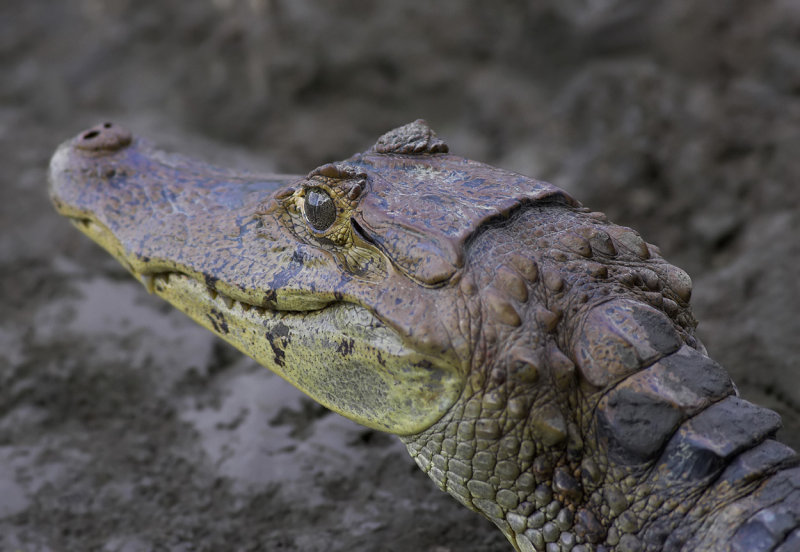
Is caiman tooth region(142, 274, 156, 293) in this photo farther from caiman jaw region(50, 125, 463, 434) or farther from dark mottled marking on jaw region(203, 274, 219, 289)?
dark mottled marking on jaw region(203, 274, 219, 289)

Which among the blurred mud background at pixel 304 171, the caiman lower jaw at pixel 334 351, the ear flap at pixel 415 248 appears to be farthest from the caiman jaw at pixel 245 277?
the blurred mud background at pixel 304 171

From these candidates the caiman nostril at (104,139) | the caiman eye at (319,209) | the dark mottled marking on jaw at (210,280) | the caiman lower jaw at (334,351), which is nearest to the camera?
the caiman lower jaw at (334,351)

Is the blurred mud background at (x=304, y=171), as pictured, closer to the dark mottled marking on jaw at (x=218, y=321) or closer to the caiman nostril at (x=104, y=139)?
the dark mottled marking on jaw at (x=218, y=321)

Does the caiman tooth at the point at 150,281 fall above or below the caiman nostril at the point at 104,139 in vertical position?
below

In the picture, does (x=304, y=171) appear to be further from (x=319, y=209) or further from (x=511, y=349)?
(x=511, y=349)

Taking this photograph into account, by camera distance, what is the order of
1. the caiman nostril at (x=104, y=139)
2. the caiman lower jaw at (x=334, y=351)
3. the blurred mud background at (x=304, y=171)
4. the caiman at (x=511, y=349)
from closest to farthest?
the caiman at (x=511, y=349)
the caiman lower jaw at (x=334, y=351)
the blurred mud background at (x=304, y=171)
the caiman nostril at (x=104, y=139)

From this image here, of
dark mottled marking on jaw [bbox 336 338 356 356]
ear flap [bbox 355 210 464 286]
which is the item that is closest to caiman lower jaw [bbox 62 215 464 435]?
dark mottled marking on jaw [bbox 336 338 356 356]
